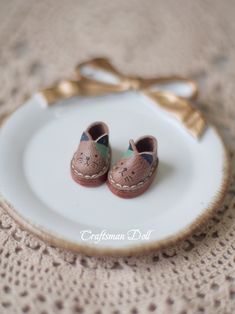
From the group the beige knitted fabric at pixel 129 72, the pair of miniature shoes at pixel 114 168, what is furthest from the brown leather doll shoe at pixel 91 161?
the beige knitted fabric at pixel 129 72

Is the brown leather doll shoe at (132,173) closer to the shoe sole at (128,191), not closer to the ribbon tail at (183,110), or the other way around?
the shoe sole at (128,191)

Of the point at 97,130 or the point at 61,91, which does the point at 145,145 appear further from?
the point at 61,91

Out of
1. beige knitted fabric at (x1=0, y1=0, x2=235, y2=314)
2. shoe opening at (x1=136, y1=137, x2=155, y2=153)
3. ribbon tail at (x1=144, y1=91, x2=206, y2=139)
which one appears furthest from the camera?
ribbon tail at (x1=144, y1=91, x2=206, y2=139)

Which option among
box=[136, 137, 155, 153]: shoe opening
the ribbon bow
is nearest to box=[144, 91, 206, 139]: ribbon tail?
the ribbon bow

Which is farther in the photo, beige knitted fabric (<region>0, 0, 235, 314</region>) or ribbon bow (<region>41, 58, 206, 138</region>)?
ribbon bow (<region>41, 58, 206, 138</region>)

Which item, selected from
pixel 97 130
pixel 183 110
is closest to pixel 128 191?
pixel 97 130

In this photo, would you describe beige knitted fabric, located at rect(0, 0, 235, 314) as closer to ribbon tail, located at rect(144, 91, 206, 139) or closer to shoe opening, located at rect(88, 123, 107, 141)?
ribbon tail, located at rect(144, 91, 206, 139)

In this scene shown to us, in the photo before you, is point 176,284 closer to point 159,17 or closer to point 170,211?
point 170,211
